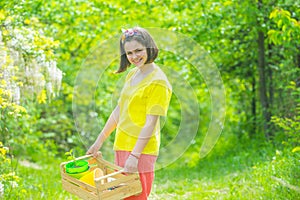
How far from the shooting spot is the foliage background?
435 cm

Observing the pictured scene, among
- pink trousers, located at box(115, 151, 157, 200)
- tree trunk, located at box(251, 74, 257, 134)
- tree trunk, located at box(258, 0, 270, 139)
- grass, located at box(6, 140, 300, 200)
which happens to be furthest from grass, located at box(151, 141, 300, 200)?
pink trousers, located at box(115, 151, 157, 200)

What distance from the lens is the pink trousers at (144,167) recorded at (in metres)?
2.68

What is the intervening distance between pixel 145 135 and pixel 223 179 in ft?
8.74

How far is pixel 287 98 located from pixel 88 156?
12.6 ft

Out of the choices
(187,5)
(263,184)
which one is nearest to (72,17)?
(187,5)

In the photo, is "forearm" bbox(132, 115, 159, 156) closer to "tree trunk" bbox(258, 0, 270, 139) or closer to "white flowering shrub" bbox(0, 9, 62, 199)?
"white flowering shrub" bbox(0, 9, 62, 199)

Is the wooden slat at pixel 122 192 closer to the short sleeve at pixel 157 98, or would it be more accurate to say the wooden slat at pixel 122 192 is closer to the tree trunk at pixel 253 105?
the short sleeve at pixel 157 98

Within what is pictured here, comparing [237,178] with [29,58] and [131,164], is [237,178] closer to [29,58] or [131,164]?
[29,58]

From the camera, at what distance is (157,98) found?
101 inches

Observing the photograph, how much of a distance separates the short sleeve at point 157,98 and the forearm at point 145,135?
0.04m

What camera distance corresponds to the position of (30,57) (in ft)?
14.4

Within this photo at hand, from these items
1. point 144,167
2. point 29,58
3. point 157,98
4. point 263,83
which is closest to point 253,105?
point 263,83

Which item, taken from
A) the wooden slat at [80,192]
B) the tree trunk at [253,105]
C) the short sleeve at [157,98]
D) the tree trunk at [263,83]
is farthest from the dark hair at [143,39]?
the tree trunk at [253,105]

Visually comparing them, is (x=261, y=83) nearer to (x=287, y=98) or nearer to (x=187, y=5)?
(x=287, y=98)
